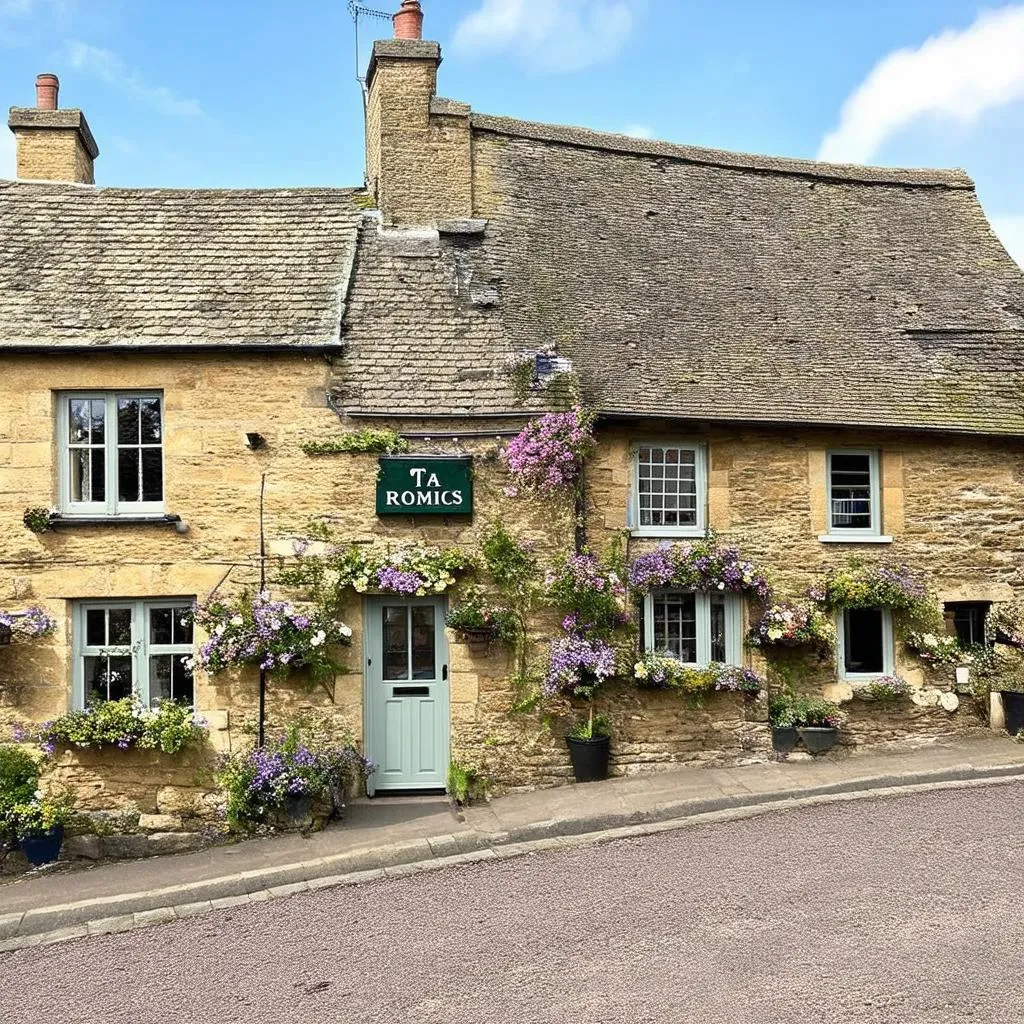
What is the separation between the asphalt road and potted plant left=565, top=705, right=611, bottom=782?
1.44m

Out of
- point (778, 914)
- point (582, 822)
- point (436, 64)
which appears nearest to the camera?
point (778, 914)

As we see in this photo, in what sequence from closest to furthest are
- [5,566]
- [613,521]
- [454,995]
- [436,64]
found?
[454,995] → [5,566] → [613,521] → [436,64]

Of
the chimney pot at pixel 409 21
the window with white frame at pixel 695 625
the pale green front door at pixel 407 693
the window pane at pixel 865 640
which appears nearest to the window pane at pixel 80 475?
the pale green front door at pixel 407 693

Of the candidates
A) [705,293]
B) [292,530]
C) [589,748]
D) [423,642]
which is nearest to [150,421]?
[292,530]

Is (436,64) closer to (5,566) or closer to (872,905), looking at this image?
(5,566)

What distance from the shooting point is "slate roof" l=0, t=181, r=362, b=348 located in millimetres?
9406

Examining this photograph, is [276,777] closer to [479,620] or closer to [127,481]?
[479,620]

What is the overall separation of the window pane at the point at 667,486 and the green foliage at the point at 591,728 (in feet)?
7.07

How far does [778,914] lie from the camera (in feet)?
20.6

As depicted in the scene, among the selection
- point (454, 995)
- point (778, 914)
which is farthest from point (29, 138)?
point (778, 914)

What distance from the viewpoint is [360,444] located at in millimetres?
9141

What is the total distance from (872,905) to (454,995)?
9.91 feet

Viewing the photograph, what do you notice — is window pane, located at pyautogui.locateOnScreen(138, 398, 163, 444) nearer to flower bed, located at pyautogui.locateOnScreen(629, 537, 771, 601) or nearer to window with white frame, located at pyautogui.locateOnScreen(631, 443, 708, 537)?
window with white frame, located at pyautogui.locateOnScreen(631, 443, 708, 537)

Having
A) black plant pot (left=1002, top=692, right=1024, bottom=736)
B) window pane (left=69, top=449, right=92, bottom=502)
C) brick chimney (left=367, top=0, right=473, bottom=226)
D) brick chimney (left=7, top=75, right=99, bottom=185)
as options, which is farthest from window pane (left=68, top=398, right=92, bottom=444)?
black plant pot (left=1002, top=692, right=1024, bottom=736)
